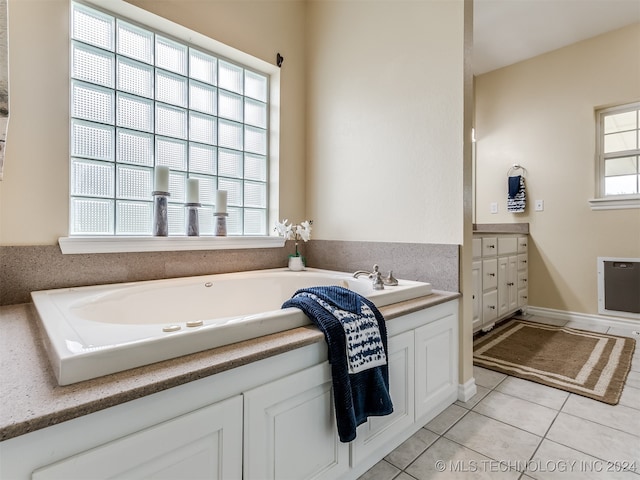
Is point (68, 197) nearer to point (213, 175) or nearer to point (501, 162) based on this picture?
point (213, 175)

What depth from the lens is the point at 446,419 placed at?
164 centimetres

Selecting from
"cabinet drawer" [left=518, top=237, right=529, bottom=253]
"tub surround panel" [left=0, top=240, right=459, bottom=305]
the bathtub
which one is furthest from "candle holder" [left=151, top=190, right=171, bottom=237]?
"cabinet drawer" [left=518, top=237, right=529, bottom=253]

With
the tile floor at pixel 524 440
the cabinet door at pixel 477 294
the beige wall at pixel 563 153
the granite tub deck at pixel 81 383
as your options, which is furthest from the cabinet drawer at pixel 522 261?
the granite tub deck at pixel 81 383

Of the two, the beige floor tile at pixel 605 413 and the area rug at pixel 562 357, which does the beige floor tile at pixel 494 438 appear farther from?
the area rug at pixel 562 357

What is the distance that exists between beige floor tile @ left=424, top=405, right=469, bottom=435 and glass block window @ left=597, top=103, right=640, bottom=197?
9.17 feet

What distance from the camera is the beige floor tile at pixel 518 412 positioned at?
158 centimetres

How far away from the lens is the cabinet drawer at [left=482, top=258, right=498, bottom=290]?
107 inches

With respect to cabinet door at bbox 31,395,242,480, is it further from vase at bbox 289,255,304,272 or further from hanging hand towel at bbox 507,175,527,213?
hanging hand towel at bbox 507,175,527,213

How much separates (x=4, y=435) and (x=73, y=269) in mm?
1279

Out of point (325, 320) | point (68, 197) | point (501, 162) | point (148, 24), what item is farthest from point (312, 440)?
point (501, 162)

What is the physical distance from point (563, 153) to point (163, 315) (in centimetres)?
383

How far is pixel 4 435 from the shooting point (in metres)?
0.57

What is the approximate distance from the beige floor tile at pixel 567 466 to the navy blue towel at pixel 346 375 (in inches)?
27.0

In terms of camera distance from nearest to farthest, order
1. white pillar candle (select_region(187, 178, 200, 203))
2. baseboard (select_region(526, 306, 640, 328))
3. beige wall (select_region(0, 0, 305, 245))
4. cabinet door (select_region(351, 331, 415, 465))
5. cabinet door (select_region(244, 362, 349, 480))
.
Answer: cabinet door (select_region(244, 362, 349, 480)), cabinet door (select_region(351, 331, 415, 465)), beige wall (select_region(0, 0, 305, 245)), white pillar candle (select_region(187, 178, 200, 203)), baseboard (select_region(526, 306, 640, 328))
